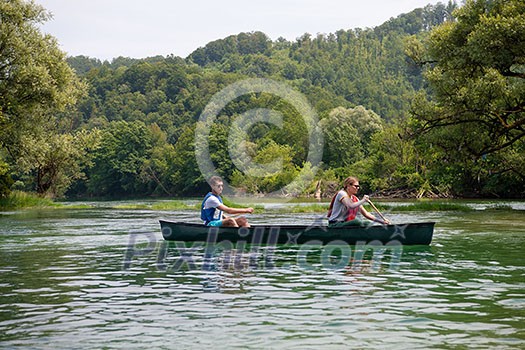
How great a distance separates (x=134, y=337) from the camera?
7988mm

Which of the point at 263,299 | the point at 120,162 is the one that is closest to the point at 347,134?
the point at 120,162

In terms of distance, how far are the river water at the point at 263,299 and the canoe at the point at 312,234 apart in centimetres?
39

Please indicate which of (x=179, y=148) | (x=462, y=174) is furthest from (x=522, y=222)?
(x=179, y=148)

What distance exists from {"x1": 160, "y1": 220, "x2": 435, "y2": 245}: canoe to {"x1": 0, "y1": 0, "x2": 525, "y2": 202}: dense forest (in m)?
14.7

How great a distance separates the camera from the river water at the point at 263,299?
7883mm

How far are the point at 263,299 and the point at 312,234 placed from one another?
792 centimetres

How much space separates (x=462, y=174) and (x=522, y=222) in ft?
83.0

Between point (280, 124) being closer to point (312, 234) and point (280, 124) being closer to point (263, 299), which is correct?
point (312, 234)

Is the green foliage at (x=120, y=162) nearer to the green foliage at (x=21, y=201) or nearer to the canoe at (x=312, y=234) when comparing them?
the green foliage at (x=21, y=201)

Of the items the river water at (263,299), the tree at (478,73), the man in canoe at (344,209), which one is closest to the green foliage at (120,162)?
the tree at (478,73)

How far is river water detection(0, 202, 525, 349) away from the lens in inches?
310

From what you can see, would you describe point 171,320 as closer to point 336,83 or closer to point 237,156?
point 237,156

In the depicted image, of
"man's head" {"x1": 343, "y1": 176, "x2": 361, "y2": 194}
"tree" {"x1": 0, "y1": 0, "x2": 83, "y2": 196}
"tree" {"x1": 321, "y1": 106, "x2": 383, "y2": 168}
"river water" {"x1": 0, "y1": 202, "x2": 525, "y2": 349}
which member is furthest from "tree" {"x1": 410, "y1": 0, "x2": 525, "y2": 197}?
"tree" {"x1": 321, "y1": 106, "x2": 383, "y2": 168}

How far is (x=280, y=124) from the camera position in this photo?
122 metres
